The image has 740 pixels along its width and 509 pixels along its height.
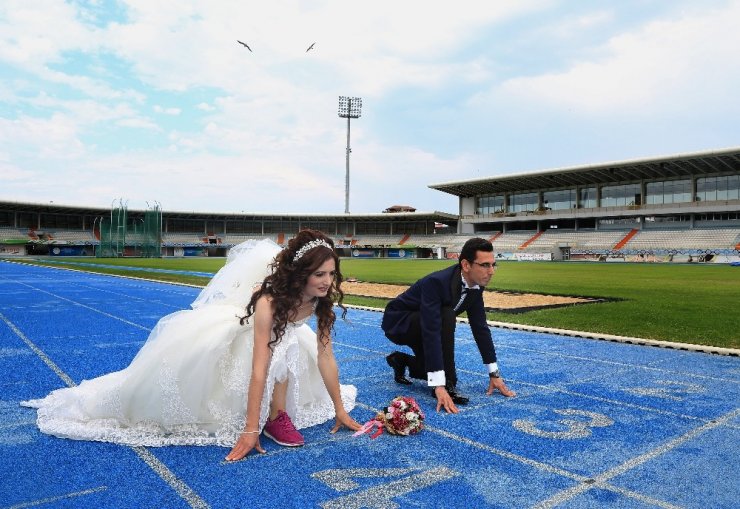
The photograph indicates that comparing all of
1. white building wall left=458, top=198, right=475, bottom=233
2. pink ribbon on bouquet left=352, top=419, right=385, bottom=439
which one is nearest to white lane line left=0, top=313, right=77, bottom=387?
pink ribbon on bouquet left=352, top=419, right=385, bottom=439

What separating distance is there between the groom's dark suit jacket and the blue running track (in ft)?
1.71

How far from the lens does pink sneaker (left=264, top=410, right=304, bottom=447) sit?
391 centimetres

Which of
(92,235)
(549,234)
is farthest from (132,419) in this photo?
(92,235)

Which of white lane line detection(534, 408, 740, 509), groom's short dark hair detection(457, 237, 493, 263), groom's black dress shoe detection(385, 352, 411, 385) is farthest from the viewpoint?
groom's black dress shoe detection(385, 352, 411, 385)

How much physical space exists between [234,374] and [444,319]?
196cm

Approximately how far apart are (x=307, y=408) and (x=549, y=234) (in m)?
68.7

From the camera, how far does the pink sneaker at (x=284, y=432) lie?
391 cm

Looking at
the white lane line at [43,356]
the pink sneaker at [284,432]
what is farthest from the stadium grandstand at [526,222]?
the pink sneaker at [284,432]

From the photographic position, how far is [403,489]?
3.18m

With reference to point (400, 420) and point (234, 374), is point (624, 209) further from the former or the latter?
point (234, 374)

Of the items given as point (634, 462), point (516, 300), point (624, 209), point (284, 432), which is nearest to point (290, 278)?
point (284, 432)

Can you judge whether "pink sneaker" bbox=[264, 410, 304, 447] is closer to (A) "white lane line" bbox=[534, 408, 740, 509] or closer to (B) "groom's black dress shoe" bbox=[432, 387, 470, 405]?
(B) "groom's black dress shoe" bbox=[432, 387, 470, 405]

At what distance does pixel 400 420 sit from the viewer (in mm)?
4098

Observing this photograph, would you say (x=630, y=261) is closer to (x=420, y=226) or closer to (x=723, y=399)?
(x=420, y=226)
